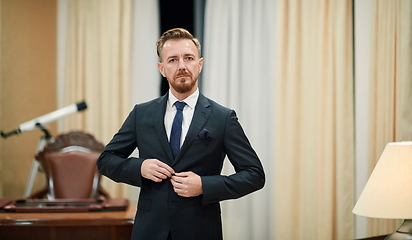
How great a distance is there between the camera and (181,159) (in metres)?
1.57

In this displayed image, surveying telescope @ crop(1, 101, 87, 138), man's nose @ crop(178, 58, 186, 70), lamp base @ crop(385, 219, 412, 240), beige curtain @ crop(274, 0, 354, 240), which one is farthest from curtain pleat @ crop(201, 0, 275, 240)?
man's nose @ crop(178, 58, 186, 70)

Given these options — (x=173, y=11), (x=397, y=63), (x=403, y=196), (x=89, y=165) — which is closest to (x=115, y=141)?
(x=403, y=196)

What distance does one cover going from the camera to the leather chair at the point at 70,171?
10.6 feet

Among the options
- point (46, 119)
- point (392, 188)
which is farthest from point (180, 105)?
point (46, 119)

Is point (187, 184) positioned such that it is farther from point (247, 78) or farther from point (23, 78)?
point (23, 78)

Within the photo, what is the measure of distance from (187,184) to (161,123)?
267 mm

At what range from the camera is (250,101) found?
161 inches

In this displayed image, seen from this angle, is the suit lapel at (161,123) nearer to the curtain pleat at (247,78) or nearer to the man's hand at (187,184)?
the man's hand at (187,184)

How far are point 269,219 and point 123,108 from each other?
1723 millimetres

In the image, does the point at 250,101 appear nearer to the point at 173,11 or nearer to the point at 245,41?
the point at 245,41

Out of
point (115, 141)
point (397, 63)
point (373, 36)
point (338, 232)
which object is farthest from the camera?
point (338, 232)

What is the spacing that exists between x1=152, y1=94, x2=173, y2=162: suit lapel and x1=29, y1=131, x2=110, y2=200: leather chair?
5.69 feet

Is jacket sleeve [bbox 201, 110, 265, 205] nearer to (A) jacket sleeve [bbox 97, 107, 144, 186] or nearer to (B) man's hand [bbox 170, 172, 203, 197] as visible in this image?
(B) man's hand [bbox 170, 172, 203, 197]

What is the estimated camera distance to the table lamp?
1680 millimetres
